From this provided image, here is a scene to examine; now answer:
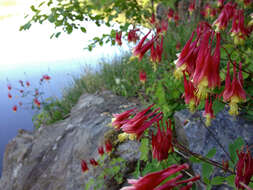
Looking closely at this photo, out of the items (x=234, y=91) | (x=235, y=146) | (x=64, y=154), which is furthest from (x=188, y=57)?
(x=64, y=154)

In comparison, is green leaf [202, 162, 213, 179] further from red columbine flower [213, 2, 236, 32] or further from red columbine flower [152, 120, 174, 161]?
red columbine flower [213, 2, 236, 32]

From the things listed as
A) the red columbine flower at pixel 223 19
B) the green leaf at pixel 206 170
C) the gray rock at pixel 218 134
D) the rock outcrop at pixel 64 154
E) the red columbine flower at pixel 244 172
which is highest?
the red columbine flower at pixel 223 19

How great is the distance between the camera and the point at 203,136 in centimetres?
187

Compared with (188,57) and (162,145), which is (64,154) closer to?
(162,145)

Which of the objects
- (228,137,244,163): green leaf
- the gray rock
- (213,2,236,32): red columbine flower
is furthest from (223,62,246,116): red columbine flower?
the gray rock

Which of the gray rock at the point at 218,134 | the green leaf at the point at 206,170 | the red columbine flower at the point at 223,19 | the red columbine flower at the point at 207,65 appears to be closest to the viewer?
the red columbine flower at the point at 207,65

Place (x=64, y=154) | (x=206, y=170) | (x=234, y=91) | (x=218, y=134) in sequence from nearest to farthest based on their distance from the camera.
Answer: (x=234, y=91)
(x=206, y=170)
(x=218, y=134)
(x=64, y=154)

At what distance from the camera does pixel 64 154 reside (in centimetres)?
260

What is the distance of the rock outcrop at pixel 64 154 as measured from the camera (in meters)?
2.16

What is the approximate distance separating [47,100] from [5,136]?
1.41m

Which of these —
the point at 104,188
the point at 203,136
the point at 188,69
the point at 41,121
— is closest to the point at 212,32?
the point at 188,69

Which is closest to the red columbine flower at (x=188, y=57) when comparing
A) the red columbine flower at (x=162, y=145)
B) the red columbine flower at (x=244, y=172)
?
the red columbine flower at (x=162, y=145)

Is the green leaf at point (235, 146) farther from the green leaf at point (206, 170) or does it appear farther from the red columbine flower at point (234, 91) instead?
the red columbine flower at point (234, 91)

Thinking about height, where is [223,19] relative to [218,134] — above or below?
above
